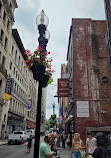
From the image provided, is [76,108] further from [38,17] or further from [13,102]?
[13,102]

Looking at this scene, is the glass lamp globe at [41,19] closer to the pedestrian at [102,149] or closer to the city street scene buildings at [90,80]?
the pedestrian at [102,149]

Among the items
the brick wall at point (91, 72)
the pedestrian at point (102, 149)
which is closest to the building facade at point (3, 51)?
the brick wall at point (91, 72)

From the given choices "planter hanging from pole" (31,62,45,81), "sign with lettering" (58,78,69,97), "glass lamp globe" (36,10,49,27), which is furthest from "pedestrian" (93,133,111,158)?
"sign with lettering" (58,78,69,97)

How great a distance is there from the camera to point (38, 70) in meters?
4.88

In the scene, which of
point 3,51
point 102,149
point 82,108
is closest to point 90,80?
point 82,108

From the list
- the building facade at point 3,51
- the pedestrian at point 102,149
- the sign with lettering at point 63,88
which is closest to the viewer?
the pedestrian at point 102,149

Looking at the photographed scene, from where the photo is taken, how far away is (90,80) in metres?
19.0

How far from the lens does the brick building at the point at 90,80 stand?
17359mm

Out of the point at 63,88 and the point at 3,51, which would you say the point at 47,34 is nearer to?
the point at 63,88

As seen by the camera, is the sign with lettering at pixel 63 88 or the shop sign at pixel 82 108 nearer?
the shop sign at pixel 82 108

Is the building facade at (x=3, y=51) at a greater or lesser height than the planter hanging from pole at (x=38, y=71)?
greater

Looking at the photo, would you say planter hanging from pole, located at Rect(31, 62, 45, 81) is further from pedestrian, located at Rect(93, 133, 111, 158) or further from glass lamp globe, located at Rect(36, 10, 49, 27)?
pedestrian, located at Rect(93, 133, 111, 158)

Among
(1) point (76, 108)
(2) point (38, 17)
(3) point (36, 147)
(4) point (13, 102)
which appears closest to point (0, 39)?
(4) point (13, 102)

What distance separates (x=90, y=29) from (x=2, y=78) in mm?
16520
